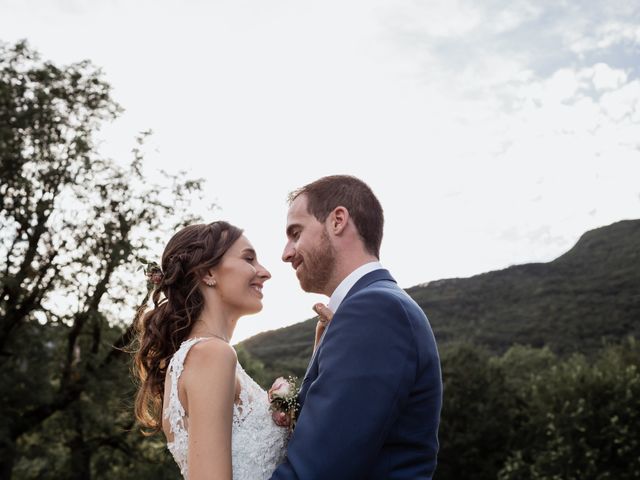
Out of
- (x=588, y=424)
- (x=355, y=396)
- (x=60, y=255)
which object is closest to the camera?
(x=355, y=396)

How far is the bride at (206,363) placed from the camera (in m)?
3.24

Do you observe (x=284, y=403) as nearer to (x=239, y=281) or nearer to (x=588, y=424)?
(x=239, y=281)

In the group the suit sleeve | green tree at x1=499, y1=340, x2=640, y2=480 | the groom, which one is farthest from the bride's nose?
green tree at x1=499, y1=340, x2=640, y2=480

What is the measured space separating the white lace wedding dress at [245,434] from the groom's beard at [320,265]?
2.45 feet

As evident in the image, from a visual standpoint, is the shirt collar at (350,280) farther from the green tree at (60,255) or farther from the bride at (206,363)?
the green tree at (60,255)

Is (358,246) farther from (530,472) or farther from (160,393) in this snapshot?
(530,472)

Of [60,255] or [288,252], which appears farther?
[60,255]

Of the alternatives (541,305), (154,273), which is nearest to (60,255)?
(154,273)

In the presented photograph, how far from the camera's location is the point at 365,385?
247 centimetres

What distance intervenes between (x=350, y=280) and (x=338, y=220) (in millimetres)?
304

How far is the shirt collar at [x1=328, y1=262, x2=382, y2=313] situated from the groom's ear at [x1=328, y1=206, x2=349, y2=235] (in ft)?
0.69

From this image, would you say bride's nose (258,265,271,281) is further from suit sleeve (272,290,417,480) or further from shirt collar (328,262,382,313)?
suit sleeve (272,290,417,480)

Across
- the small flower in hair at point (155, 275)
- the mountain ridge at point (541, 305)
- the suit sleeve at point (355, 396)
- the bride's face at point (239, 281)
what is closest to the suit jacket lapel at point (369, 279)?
the suit sleeve at point (355, 396)

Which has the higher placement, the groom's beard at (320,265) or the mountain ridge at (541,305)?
the mountain ridge at (541,305)
